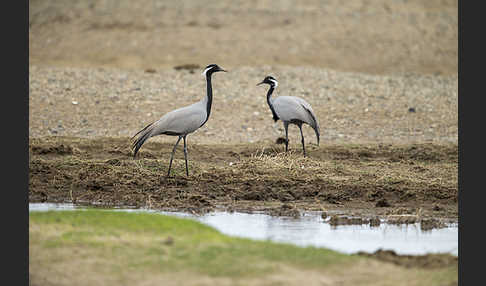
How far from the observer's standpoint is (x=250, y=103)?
21859 mm

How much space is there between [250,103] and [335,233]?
12.2 m

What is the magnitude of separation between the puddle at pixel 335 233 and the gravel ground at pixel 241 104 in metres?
8.11

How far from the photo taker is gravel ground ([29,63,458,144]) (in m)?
19.7

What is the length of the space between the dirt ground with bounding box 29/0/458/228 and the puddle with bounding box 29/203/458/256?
602 mm

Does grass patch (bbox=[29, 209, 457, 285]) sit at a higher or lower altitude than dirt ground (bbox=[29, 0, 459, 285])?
lower

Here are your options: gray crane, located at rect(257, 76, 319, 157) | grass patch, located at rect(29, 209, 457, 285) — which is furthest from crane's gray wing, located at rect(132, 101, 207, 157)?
grass patch, located at rect(29, 209, 457, 285)

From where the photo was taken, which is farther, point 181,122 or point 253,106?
point 253,106

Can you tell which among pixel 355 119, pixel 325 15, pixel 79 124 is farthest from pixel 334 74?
pixel 325 15

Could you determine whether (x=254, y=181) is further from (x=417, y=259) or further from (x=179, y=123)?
(x=417, y=259)

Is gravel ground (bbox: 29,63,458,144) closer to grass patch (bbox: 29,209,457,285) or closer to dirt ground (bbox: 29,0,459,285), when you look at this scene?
dirt ground (bbox: 29,0,459,285)

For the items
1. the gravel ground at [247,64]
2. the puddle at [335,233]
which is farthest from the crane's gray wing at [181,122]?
the gravel ground at [247,64]

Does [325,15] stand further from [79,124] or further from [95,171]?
[95,171]

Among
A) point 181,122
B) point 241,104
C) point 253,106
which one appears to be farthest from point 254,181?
point 241,104

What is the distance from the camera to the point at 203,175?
13719mm
